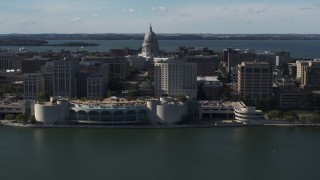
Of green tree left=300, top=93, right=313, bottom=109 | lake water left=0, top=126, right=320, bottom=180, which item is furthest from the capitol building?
lake water left=0, top=126, right=320, bottom=180

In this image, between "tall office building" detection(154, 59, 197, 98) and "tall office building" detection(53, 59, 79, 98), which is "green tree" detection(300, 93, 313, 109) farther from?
"tall office building" detection(53, 59, 79, 98)

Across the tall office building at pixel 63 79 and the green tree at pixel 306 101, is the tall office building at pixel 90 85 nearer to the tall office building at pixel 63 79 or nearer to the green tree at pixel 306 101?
the tall office building at pixel 63 79

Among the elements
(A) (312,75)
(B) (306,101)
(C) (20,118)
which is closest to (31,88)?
(C) (20,118)

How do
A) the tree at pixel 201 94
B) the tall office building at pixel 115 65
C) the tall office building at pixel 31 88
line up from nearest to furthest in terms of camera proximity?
the tall office building at pixel 31 88 → the tree at pixel 201 94 → the tall office building at pixel 115 65

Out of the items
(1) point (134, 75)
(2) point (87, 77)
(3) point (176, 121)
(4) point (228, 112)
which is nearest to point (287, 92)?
(4) point (228, 112)

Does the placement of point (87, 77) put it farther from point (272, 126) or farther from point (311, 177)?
point (311, 177)

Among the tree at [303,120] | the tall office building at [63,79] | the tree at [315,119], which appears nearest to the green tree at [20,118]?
the tall office building at [63,79]

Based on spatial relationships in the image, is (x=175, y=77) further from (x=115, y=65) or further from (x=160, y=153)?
(x=160, y=153)
